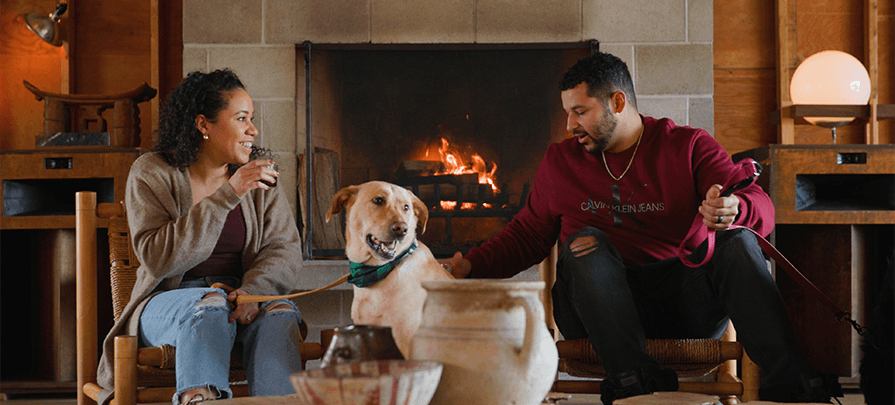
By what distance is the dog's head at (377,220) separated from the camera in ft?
4.17

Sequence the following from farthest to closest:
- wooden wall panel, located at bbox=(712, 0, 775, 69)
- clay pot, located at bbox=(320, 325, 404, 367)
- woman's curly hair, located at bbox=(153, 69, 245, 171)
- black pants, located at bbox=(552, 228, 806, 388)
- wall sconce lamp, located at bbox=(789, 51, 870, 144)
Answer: wooden wall panel, located at bbox=(712, 0, 775, 69)
wall sconce lamp, located at bbox=(789, 51, 870, 144)
woman's curly hair, located at bbox=(153, 69, 245, 171)
black pants, located at bbox=(552, 228, 806, 388)
clay pot, located at bbox=(320, 325, 404, 367)

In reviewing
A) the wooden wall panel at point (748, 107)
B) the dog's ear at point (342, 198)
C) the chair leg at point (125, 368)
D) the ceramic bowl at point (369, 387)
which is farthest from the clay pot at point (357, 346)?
the wooden wall panel at point (748, 107)

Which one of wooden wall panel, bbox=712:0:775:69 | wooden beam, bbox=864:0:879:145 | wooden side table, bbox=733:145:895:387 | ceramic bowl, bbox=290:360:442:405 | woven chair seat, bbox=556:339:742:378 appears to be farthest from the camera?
wooden wall panel, bbox=712:0:775:69

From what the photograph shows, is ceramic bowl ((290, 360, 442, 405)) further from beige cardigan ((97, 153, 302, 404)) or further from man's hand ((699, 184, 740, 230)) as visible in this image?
beige cardigan ((97, 153, 302, 404))

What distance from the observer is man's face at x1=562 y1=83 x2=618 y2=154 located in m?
1.66

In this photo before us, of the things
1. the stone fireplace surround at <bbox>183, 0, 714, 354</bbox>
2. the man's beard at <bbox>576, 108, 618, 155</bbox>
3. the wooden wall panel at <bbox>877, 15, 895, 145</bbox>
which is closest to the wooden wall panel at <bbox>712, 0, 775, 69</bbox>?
the stone fireplace surround at <bbox>183, 0, 714, 354</bbox>

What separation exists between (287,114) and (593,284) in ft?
5.77

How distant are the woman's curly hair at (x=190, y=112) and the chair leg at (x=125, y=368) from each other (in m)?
0.47

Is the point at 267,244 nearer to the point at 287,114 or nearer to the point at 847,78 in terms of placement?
the point at 287,114

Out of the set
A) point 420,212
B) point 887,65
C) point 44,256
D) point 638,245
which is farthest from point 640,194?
point 44,256

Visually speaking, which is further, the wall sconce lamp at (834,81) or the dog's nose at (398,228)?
the wall sconce lamp at (834,81)

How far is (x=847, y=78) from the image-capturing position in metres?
2.54

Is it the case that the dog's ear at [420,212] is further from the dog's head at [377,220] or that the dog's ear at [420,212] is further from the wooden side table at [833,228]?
the wooden side table at [833,228]

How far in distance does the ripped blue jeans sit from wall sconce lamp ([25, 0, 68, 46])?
1740 millimetres
